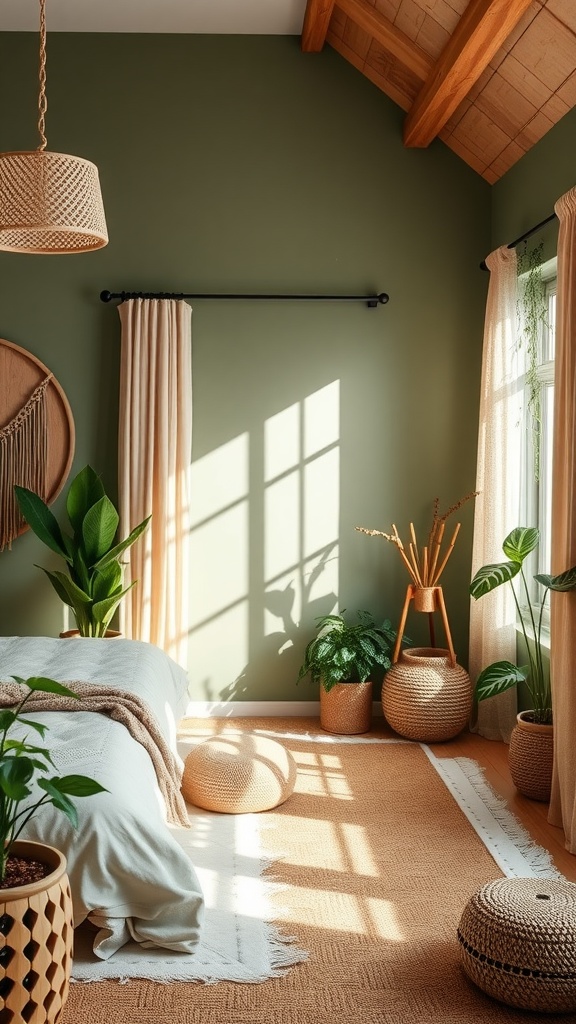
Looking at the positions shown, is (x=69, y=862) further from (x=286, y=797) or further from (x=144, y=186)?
(x=144, y=186)

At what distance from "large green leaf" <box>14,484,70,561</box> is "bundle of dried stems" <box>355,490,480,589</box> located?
1414 millimetres

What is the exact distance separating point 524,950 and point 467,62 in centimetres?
313

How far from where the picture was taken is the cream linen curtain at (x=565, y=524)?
10.8ft

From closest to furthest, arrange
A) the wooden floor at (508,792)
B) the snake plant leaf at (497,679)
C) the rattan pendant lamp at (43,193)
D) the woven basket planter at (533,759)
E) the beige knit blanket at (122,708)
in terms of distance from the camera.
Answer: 1. the rattan pendant lamp at (43,193)
2. the beige knit blanket at (122,708)
3. the wooden floor at (508,792)
4. the woven basket planter at (533,759)
5. the snake plant leaf at (497,679)

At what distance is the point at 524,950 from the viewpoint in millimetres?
2203

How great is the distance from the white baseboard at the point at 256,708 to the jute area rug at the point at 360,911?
0.65 m

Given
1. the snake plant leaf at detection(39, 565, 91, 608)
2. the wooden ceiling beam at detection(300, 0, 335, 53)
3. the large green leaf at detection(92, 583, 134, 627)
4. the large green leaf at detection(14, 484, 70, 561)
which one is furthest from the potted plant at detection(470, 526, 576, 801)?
the wooden ceiling beam at detection(300, 0, 335, 53)

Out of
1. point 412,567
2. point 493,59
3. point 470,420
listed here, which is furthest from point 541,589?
point 493,59

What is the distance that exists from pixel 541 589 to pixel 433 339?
142cm

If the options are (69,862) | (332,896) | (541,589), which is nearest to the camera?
(69,862)

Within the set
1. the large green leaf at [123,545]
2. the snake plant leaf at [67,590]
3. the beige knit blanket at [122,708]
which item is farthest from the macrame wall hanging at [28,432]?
the beige knit blanket at [122,708]

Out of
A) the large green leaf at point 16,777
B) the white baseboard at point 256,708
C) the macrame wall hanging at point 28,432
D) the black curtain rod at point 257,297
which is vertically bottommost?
the white baseboard at point 256,708

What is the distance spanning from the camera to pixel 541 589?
432 cm

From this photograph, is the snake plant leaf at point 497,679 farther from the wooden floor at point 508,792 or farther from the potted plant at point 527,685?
the wooden floor at point 508,792
